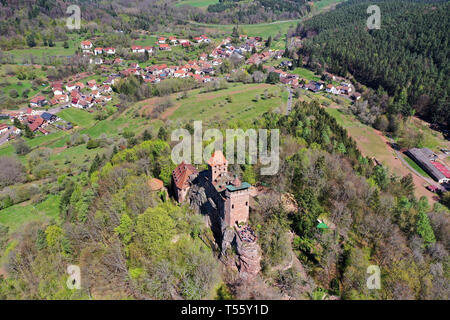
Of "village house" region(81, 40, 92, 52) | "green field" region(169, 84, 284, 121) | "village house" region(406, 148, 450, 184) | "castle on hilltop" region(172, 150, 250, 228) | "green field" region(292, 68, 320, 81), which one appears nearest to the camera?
"castle on hilltop" region(172, 150, 250, 228)

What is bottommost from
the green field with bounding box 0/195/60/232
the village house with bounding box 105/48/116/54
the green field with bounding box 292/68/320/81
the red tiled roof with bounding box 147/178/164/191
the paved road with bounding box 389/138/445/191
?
the green field with bounding box 0/195/60/232

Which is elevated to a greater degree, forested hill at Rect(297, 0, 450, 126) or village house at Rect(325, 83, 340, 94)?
forested hill at Rect(297, 0, 450, 126)

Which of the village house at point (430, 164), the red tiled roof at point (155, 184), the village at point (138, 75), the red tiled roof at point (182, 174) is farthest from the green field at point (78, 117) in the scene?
the village house at point (430, 164)

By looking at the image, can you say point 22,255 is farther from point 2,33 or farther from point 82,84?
point 2,33

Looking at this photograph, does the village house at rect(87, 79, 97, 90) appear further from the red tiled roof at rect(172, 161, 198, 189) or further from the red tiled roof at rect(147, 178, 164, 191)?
the red tiled roof at rect(172, 161, 198, 189)

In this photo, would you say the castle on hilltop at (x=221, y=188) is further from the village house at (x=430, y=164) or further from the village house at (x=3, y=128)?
the village house at (x=3, y=128)

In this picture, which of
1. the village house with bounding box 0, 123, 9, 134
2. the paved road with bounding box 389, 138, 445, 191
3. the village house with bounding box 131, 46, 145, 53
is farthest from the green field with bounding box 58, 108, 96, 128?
the paved road with bounding box 389, 138, 445, 191

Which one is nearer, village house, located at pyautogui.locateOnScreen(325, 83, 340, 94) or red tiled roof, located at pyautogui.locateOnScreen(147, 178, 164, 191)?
red tiled roof, located at pyautogui.locateOnScreen(147, 178, 164, 191)
